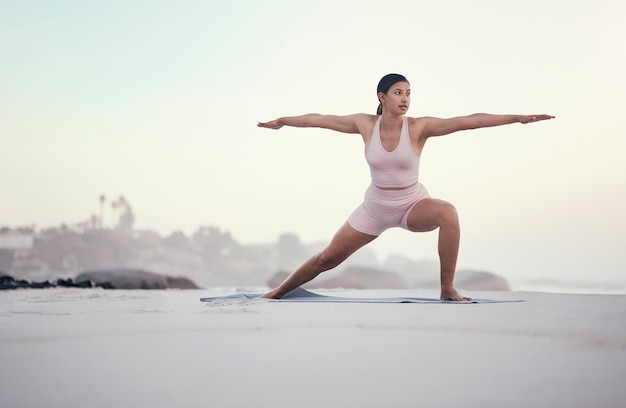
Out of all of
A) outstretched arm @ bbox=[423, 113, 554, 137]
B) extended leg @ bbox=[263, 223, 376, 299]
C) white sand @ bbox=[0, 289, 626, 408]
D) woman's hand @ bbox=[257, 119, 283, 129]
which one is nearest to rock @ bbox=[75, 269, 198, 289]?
extended leg @ bbox=[263, 223, 376, 299]

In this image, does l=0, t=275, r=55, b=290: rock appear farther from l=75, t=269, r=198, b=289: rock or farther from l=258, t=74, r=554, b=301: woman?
l=258, t=74, r=554, b=301: woman

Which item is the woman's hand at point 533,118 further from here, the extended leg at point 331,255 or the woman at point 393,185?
the extended leg at point 331,255

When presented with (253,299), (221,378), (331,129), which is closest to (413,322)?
(221,378)

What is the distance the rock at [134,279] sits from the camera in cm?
679

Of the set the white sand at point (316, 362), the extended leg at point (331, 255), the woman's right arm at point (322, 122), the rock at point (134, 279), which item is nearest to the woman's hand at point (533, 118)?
the woman's right arm at point (322, 122)

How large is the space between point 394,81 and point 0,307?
8.42ft

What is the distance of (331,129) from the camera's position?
400 centimetres

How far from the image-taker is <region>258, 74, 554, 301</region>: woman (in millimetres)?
3729

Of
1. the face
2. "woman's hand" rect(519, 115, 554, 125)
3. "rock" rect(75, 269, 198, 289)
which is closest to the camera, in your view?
"woman's hand" rect(519, 115, 554, 125)

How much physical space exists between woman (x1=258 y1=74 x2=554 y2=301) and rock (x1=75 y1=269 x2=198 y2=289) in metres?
3.26

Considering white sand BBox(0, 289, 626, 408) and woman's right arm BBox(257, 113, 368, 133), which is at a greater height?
woman's right arm BBox(257, 113, 368, 133)

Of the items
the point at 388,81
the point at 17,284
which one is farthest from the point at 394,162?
the point at 17,284

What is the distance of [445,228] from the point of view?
12.1 feet

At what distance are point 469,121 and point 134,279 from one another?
446 centimetres
